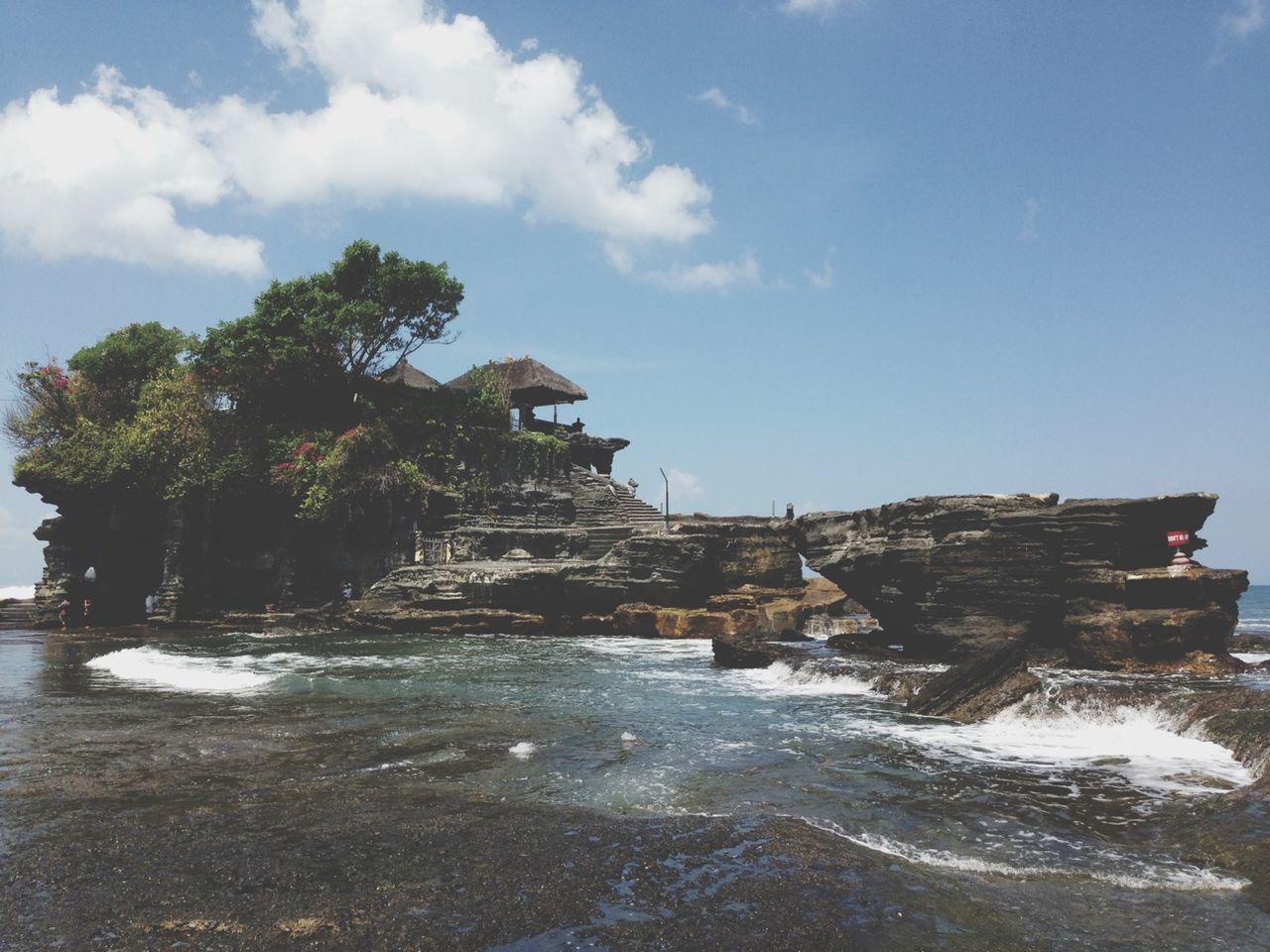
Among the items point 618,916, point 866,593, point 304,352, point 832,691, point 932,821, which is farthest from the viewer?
point 304,352

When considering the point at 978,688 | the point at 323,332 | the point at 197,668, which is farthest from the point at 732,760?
the point at 323,332

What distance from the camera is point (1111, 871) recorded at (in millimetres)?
5977

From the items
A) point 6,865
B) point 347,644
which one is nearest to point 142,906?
point 6,865

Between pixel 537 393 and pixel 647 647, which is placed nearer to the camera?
pixel 647 647

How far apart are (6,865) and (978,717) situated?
38.8ft

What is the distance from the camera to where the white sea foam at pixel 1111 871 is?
5699 millimetres

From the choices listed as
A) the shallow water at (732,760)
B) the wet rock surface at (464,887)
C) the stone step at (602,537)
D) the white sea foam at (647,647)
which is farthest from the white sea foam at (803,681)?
the stone step at (602,537)

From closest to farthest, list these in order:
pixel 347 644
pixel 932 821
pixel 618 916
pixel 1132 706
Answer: pixel 618 916, pixel 932 821, pixel 1132 706, pixel 347 644

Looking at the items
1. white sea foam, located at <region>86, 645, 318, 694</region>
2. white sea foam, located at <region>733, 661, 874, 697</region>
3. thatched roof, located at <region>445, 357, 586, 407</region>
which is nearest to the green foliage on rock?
thatched roof, located at <region>445, 357, 586, 407</region>

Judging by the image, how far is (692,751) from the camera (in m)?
10.0

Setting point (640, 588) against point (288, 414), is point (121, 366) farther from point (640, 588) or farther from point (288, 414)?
point (640, 588)

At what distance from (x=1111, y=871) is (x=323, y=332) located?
3167 cm

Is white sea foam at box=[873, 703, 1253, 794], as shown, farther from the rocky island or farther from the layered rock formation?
the layered rock formation

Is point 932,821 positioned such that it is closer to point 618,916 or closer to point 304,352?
point 618,916
